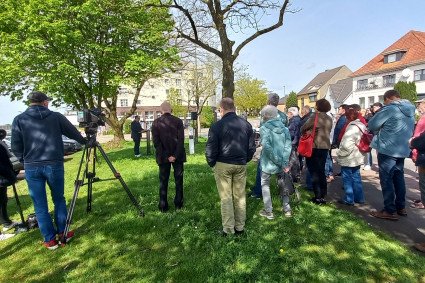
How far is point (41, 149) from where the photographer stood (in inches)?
155

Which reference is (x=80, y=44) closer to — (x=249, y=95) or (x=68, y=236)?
(x=68, y=236)

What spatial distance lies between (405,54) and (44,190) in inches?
1800

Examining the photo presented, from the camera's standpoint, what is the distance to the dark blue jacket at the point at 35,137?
3.91 m

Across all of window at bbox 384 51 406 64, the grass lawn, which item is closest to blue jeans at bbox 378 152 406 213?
the grass lawn

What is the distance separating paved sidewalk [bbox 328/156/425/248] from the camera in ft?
14.1

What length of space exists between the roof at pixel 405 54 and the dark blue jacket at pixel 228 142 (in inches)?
1577

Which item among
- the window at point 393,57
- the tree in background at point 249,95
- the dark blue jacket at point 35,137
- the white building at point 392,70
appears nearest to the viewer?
the dark blue jacket at point 35,137

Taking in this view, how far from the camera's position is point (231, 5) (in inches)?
337

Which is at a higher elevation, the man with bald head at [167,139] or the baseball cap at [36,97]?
the baseball cap at [36,97]

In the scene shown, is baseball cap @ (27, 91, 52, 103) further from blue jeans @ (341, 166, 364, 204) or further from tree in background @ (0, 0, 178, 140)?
tree in background @ (0, 0, 178, 140)

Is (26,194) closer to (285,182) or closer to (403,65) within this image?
(285,182)

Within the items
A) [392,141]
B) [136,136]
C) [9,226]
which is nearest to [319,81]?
[136,136]

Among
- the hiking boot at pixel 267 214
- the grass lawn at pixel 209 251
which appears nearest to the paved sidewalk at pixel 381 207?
the grass lawn at pixel 209 251

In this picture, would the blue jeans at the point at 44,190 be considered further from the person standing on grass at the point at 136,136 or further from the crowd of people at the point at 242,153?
the person standing on grass at the point at 136,136
